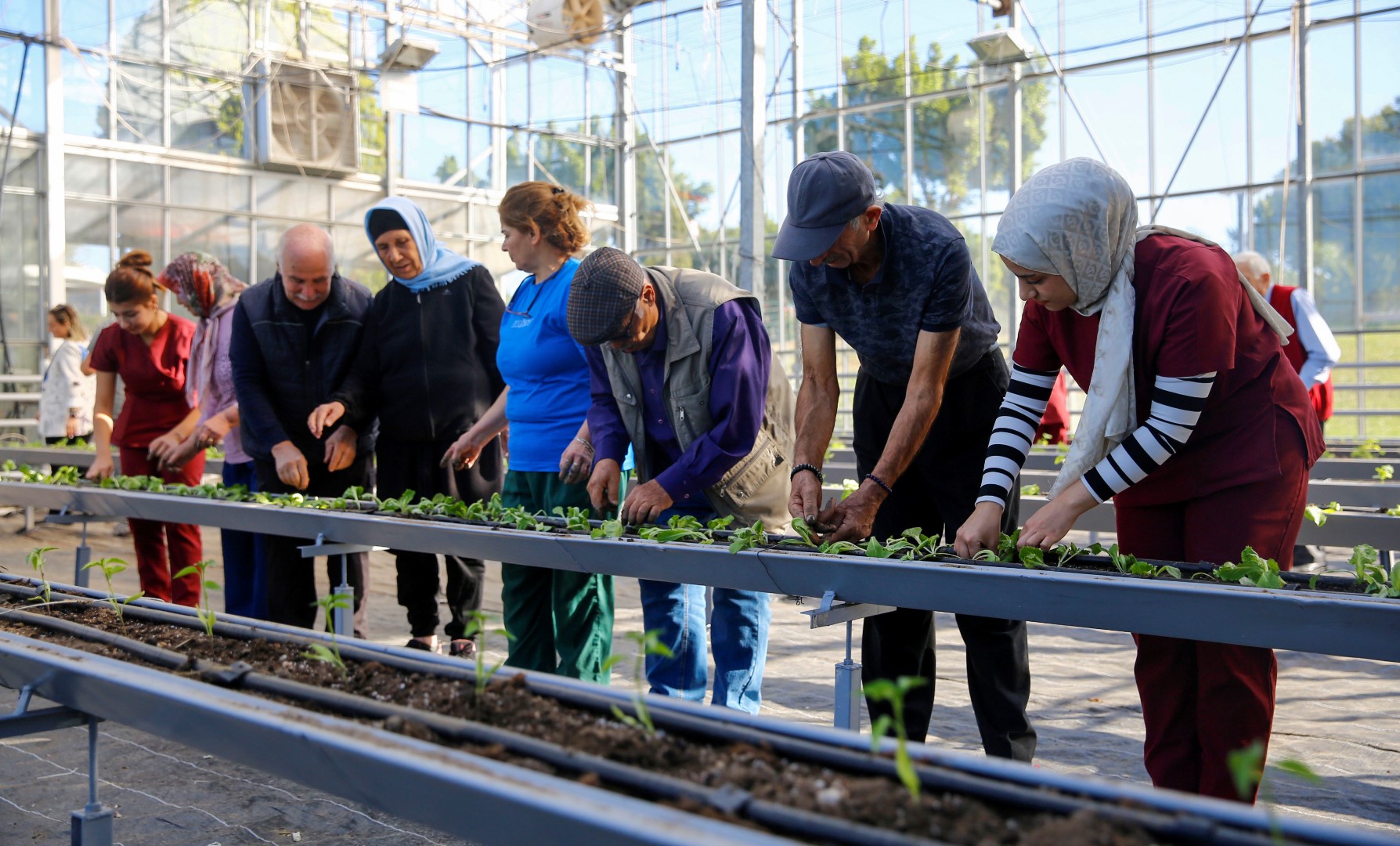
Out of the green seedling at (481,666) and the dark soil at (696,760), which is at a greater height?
the green seedling at (481,666)

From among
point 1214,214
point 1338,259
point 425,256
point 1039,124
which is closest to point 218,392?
point 425,256

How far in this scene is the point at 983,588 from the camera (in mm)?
2074

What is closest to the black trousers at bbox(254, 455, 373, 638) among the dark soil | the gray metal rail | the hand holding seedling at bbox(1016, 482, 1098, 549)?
the gray metal rail

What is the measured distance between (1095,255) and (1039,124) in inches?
515

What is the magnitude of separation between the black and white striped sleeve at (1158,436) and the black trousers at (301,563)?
97.1 inches

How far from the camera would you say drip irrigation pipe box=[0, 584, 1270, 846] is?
3.54ft

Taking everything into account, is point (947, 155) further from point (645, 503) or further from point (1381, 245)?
point (645, 503)

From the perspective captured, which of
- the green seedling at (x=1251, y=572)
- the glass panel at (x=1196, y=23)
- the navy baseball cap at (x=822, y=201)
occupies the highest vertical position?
the glass panel at (x=1196, y=23)

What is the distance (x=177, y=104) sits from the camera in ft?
47.3

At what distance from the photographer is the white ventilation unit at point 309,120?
1498 centimetres

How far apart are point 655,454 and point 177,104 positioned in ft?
43.7

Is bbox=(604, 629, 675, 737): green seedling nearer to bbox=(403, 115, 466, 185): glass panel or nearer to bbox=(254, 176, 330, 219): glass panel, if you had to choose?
bbox=(254, 176, 330, 219): glass panel

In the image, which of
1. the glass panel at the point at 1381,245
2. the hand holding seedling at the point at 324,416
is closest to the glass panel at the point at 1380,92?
the glass panel at the point at 1381,245

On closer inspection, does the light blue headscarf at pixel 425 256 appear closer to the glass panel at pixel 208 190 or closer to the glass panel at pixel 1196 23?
the glass panel at pixel 1196 23
